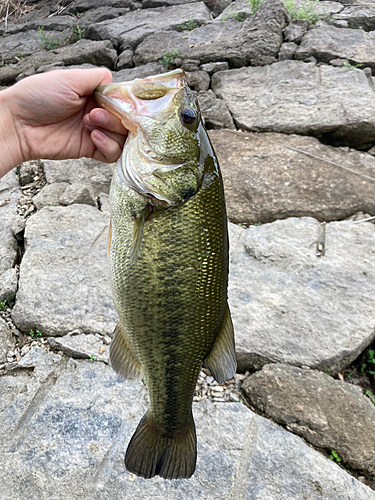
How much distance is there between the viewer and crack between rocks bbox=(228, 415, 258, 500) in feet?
7.06

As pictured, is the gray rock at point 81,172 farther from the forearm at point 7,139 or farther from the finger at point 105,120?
the finger at point 105,120

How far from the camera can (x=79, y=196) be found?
3.83 meters

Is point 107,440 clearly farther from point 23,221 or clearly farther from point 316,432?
point 23,221

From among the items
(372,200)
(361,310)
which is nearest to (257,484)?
(361,310)

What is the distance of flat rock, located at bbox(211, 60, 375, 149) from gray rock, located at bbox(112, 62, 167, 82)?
33.9 inches

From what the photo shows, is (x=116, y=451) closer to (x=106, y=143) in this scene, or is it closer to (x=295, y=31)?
(x=106, y=143)

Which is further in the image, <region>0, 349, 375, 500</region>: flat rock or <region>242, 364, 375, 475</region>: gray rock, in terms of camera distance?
<region>242, 364, 375, 475</region>: gray rock

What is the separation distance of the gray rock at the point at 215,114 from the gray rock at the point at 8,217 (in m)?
2.26

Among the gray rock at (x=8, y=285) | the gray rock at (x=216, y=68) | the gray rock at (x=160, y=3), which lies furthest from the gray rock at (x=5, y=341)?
the gray rock at (x=160, y=3)

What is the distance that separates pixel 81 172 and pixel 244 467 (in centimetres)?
319

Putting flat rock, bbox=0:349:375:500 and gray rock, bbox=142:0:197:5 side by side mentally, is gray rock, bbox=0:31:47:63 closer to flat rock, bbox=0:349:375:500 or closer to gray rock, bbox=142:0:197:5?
gray rock, bbox=142:0:197:5

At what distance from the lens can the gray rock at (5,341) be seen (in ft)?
9.32

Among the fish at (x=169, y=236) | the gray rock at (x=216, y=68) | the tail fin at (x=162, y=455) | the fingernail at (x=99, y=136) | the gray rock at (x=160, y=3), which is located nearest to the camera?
the fish at (x=169, y=236)

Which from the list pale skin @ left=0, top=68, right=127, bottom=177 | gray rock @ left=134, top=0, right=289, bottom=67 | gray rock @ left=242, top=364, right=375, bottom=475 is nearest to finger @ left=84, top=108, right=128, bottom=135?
pale skin @ left=0, top=68, right=127, bottom=177
